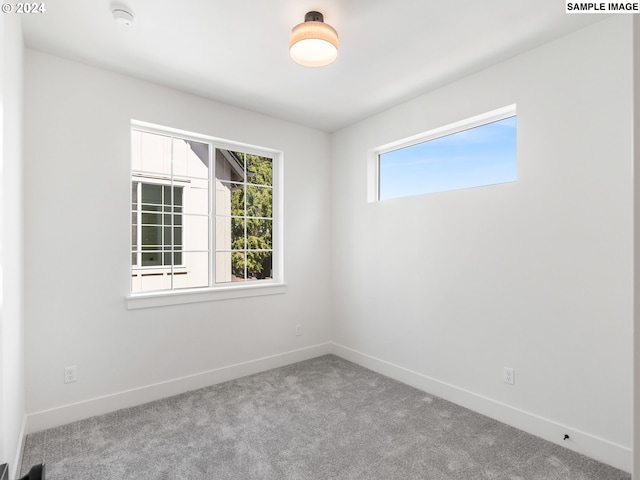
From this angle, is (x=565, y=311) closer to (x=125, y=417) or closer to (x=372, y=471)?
(x=372, y=471)

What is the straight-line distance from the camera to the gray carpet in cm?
195

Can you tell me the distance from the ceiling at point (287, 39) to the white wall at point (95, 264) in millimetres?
228

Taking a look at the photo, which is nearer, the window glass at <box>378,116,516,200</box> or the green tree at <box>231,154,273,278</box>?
the window glass at <box>378,116,516,200</box>

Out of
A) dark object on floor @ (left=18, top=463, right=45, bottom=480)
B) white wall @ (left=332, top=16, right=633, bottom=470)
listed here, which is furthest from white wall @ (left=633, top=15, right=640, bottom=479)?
white wall @ (left=332, top=16, right=633, bottom=470)

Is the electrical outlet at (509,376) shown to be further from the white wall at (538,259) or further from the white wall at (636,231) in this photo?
the white wall at (636,231)

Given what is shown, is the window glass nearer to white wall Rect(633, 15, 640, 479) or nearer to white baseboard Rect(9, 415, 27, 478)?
white wall Rect(633, 15, 640, 479)

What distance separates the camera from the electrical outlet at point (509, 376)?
2.46 m

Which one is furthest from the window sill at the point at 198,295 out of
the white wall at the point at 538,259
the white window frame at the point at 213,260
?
the white wall at the point at 538,259

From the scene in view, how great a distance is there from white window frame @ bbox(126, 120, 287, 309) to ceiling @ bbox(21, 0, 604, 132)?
42cm

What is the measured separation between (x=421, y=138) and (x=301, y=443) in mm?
2697

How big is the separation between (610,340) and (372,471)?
1589 mm

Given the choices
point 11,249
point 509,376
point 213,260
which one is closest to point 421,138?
point 509,376

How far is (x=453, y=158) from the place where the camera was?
118 inches

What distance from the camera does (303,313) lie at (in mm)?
3879
